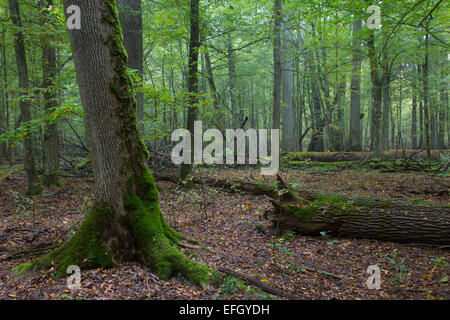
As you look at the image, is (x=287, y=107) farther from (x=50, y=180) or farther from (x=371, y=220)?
(x=50, y=180)

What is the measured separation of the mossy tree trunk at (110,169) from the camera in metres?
3.64

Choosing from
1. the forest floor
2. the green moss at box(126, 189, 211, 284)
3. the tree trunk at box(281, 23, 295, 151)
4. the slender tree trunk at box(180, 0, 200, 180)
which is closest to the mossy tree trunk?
the green moss at box(126, 189, 211, 284)

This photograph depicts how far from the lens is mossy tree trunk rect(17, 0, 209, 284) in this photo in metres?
3.64

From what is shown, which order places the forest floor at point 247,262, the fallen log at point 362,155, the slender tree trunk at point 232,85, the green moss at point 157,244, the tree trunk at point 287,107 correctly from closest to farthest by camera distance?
the forest floor at point 247,262 < the green moss at point 157,244 < the fallen log at point 362,155 < the slender tree trunk at point 232,85 < the tree trunk at point 287,107

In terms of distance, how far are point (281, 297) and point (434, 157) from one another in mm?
13303

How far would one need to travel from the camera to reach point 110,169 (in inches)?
149

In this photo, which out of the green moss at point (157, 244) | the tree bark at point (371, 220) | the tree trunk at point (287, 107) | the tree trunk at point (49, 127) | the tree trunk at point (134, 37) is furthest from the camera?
the tree trunk at point (287, 107)

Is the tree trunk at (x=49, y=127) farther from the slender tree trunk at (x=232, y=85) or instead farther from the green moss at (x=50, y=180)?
the slender tree trunk at (x=232, y=85)

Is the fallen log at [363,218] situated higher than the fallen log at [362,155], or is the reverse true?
the fallen log at [362,155]

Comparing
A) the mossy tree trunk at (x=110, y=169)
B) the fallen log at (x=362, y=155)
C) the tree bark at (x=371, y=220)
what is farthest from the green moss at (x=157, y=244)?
the fallen log at (x=362, y=155)

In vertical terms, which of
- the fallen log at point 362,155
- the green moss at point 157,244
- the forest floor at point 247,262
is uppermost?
the fallen log at point 362,155

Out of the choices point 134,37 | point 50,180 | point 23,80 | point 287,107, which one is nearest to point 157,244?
point 23,80

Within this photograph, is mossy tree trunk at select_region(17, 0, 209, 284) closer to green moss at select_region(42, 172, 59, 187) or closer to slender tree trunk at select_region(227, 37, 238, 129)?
green moss at select_region(42, 172, 59, 187)
